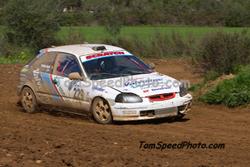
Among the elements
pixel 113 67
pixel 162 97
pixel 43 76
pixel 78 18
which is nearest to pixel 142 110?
pixel 162 97

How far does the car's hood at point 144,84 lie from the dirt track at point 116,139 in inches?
23.8

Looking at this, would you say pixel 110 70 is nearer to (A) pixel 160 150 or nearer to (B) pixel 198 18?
(A) pixel 160 150

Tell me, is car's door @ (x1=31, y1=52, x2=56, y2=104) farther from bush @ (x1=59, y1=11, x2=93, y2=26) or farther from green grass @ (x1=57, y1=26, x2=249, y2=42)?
bush @ (x1=59, y1=11, x2=93, y2=26)

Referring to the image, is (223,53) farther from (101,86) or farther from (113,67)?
(101,86)

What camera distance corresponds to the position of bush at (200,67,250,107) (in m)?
14.5

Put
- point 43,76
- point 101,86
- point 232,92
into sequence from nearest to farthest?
point 101,86
point 43,76
point 232,92

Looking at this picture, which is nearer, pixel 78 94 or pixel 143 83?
pixel 143 83

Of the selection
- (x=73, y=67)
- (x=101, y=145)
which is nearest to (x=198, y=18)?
Answer: (x=73, y=67)

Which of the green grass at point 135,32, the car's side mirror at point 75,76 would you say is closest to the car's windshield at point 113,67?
the car's side mirror at point 75,76

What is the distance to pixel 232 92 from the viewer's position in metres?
14.8

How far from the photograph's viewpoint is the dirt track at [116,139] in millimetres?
8000

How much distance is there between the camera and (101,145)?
30.1 ft

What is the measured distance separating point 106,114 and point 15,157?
432cm

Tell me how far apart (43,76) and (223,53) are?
625 centimetres
